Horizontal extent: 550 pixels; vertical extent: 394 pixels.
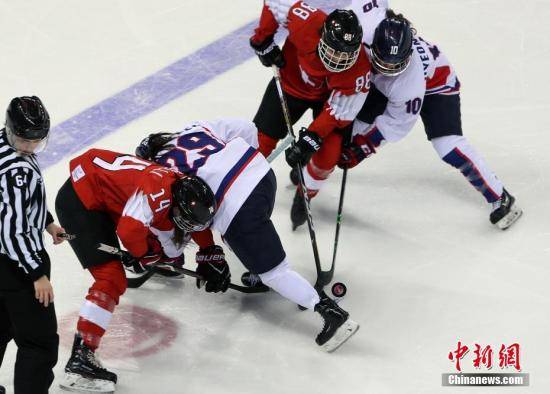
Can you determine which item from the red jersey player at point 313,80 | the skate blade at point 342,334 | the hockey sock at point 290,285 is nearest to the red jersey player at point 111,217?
the hockey sock at point 290,285

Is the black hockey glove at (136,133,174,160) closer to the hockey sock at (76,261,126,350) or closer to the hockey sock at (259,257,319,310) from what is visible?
the hockey sock at (76,261,126,350)

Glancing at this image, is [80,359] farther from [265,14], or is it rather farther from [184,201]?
[265,14]

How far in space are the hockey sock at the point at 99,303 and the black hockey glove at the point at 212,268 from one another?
0.41 m

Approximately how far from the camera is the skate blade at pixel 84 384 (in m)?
3.64

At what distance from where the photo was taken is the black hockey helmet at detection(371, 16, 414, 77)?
13.3 feet

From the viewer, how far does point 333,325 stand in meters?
3.79

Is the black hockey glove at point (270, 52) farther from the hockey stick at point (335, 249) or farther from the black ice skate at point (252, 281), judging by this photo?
the black ice skate at point (252, 281)

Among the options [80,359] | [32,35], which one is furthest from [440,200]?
[32,35]

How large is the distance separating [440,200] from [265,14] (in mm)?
1223

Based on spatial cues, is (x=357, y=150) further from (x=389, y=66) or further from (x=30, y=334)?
(x=30, y=334)

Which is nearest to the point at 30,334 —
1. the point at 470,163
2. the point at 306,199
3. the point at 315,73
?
the point at 306,199

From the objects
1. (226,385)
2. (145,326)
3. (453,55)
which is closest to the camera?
(226,385)

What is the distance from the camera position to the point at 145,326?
4.02 meters

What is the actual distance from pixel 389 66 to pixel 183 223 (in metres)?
1.17
